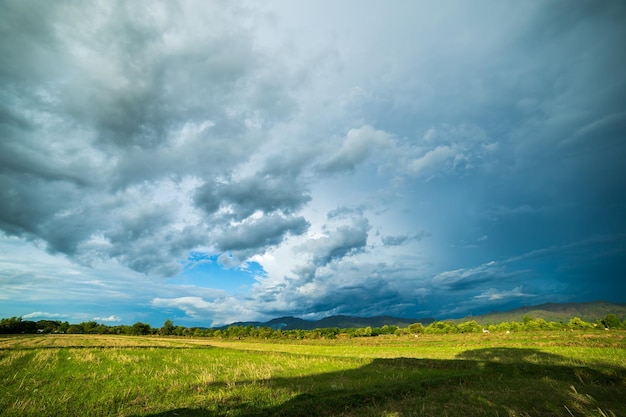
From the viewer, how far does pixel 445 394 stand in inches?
617

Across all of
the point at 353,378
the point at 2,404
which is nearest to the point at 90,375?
the point at 2,404

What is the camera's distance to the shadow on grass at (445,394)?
1227 cm

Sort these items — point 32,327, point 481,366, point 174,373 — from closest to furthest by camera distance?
point 174,373
point 481,366
point 32,327

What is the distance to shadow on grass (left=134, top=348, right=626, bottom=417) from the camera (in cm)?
1227

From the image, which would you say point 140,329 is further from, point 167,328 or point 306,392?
point 306,392

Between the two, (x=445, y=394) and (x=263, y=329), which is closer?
(x=445, y=394)

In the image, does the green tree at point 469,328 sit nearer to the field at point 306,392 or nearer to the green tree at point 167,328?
the field at point 306,392

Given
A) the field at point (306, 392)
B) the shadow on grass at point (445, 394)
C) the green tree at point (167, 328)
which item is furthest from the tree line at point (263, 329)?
the field at point (306, 392)

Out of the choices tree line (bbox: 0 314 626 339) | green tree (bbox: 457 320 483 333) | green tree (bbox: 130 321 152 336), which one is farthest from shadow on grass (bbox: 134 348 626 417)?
green tree (bbox: 130 321 152 336)

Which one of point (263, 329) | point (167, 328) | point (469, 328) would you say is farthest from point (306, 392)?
point (167, 328)

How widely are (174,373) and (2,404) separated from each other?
10.2 meters

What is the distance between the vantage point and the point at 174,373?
838 inches

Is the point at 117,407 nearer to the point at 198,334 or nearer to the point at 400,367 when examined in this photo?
the point at 400,367

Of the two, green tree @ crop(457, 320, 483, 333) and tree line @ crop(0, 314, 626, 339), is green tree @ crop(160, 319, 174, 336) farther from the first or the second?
green tree @ crop(457, 320, 483, 333)
